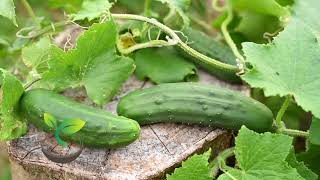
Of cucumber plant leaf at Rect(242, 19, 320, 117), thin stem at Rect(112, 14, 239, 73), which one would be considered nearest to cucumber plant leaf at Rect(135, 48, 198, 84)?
thin stem at Rect(112, 14, 239, 73)

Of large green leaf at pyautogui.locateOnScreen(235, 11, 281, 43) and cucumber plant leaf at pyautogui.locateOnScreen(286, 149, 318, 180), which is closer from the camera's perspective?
cucumber plant leaf at pyautogui.locateOnScreen(286, 149, 318, 180)

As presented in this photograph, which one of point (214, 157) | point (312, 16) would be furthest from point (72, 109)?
point (312, 16)

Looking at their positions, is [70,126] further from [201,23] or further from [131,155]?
[201,23]

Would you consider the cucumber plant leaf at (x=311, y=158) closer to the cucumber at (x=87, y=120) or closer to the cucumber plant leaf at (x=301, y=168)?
the cucumber plant leaf at (x=301, y=168)

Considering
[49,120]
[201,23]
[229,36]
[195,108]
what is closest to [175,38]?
[195,108]

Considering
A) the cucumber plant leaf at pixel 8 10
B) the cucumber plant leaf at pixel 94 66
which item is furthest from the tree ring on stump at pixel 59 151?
the cucumber plant leaf at pixel 8 10

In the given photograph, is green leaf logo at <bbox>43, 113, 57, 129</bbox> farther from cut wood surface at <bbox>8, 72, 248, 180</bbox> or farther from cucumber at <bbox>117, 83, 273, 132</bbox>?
cucumber at <bbox>117, 83, 273, 132</bbox>

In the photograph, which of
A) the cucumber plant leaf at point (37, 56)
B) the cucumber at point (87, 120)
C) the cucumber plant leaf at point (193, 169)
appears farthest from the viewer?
the cucumber plant leaf at point (37, 56)
